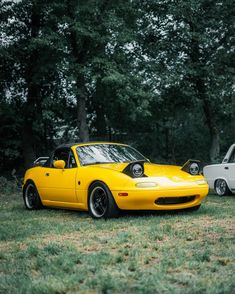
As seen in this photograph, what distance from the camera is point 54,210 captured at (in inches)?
438

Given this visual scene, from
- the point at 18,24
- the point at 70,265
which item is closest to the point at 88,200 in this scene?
the point at 70,265

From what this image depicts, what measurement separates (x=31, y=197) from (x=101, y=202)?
112 inches

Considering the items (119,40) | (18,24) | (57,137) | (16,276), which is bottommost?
(16,276)

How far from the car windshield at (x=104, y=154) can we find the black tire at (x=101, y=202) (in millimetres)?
849

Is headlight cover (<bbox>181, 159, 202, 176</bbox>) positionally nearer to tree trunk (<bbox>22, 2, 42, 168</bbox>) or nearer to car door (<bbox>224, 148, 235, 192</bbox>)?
car door (<bbox>224, 148, 235, 192</bbox>)

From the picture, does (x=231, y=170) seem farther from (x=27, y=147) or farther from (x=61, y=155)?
(x=27, y=147)

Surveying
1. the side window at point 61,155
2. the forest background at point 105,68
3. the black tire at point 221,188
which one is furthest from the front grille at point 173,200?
the forest background at point 105,68

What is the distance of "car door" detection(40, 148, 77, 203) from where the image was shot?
390 inches

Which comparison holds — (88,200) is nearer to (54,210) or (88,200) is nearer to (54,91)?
(54,210)

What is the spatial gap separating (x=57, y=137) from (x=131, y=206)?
20250mm

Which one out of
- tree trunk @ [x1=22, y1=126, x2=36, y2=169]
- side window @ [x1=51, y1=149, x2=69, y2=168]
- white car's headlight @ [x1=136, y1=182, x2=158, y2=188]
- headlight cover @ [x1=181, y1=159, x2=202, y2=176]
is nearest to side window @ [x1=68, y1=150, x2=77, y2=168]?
side window @ [x1=51, y1=149, x2=69, y2=168]

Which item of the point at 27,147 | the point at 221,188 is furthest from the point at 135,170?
the point at 27,147

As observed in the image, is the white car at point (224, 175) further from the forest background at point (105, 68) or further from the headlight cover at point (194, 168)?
the forest background at point (105, 68)

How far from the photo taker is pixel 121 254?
5.65m
